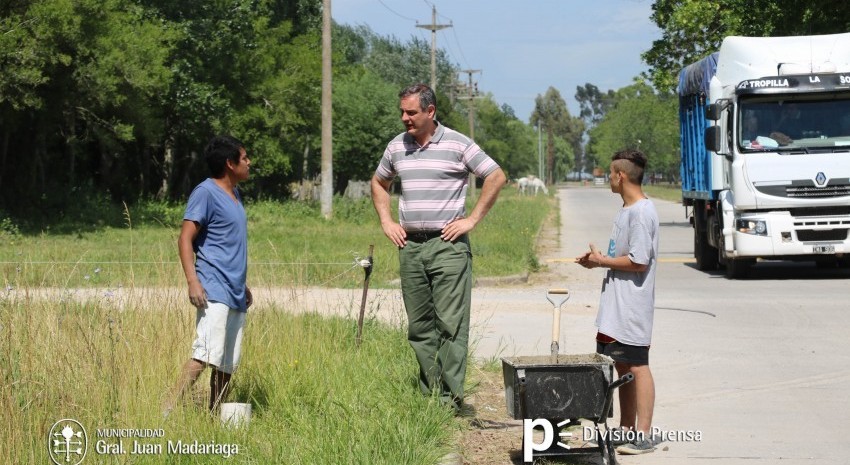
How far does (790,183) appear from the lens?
59.2 feet

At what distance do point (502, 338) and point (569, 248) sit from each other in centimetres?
1686

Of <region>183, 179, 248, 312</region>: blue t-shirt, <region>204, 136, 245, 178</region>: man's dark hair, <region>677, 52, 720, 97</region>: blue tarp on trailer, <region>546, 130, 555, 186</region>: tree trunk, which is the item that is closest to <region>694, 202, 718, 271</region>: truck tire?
<region>677, 52, 720, 97</region>: blue tarp on trailer

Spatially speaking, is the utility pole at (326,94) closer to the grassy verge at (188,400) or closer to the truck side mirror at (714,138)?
the truck side mirror at (714,138)

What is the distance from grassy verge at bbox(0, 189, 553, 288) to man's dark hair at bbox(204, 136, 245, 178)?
2108 millimetres

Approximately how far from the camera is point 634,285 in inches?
281

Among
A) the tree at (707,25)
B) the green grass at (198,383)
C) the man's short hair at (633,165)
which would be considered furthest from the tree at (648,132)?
the man's short hair at (633,165)

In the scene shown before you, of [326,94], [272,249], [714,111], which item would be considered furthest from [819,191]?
[326,94]

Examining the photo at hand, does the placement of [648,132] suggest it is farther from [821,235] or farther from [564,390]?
[564,390]

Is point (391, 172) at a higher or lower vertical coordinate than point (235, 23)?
lower

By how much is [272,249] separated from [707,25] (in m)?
25.4

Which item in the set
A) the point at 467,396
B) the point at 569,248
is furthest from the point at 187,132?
the point at 467,396

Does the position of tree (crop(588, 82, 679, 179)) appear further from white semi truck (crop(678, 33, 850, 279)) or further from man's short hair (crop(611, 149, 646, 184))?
man's short hair (crop(611, 149, 646, 184))

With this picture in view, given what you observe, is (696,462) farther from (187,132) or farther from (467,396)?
(187,132)

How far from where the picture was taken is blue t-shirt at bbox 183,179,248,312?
7.04 m
